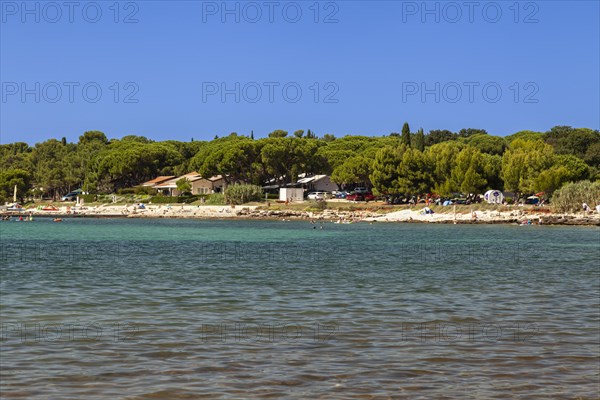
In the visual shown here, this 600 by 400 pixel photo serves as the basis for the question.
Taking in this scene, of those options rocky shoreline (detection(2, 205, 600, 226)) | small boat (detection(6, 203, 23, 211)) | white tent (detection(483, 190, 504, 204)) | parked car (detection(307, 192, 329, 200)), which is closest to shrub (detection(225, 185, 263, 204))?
rocky shoreline (detection(2, 205, 600, 226))

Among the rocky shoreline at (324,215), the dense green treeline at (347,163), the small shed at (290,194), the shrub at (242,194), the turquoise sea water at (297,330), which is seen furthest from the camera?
the small shed at (290,194)

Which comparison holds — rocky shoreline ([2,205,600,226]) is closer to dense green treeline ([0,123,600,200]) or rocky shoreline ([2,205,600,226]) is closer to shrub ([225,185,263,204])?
shrub ([225,185,263,204])

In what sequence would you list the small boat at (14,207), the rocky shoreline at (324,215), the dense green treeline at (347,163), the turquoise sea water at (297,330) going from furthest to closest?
the small boat at (14,207)
the dense green treeline at (347,163)
the rocky shoreline at (324,215)
the turquoise sea water at (297,330)

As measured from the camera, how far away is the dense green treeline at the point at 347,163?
105 metres

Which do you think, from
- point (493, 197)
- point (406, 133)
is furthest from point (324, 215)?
point (406, 133)

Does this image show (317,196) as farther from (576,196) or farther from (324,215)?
(576,196)

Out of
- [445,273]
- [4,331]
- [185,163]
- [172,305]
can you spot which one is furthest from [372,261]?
[185,163]

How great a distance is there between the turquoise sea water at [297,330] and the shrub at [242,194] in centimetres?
8130

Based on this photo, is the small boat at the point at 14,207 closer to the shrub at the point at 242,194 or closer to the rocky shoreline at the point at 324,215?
the rocky shoreline at the point at 324,215

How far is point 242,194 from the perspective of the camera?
11906cm

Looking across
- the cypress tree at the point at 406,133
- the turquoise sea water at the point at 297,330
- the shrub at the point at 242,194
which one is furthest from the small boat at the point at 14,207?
the turquoise sea water at the point at 297,330

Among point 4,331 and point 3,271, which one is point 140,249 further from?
point 4,331

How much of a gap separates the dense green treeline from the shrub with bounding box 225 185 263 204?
7.11 meters

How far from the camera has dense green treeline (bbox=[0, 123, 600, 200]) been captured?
344 ft
